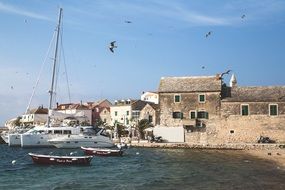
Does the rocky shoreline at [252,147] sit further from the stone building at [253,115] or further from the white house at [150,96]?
the white house at [150,96]

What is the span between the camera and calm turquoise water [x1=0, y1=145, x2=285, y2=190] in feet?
86.9

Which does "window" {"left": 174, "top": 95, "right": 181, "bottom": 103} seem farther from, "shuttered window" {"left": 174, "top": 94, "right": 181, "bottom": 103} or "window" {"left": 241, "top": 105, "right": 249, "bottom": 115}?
"window" {"left": 241, "top": 105, "right": 249, "bottom": 115}

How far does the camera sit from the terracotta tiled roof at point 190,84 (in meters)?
58.4

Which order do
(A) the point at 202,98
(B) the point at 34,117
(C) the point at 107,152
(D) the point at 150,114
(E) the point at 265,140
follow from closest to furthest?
(C) the point at 107,152 < (E) the point at 265,140 < (A) the point at 202,98 < (D) the point at 150,114 < (B) the point at 34,117

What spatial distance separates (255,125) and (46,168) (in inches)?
1177

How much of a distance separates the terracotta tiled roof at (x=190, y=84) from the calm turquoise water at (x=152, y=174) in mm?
17092

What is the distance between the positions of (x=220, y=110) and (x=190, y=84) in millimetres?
5531

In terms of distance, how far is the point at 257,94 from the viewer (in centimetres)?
5697

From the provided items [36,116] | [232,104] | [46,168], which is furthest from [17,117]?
[46,168]

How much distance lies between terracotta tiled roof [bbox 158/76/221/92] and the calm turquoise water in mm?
17092

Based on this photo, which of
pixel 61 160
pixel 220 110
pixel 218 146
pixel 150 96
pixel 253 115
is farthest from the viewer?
pixel 150 96

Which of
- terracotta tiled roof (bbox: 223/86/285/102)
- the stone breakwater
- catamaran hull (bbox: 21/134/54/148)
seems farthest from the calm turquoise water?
catamaran hull (bbox: 21/134/54/148)

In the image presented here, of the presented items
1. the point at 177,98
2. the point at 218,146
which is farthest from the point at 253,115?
the point at 177,98

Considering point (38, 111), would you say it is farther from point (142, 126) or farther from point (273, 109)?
point (273, 109)
